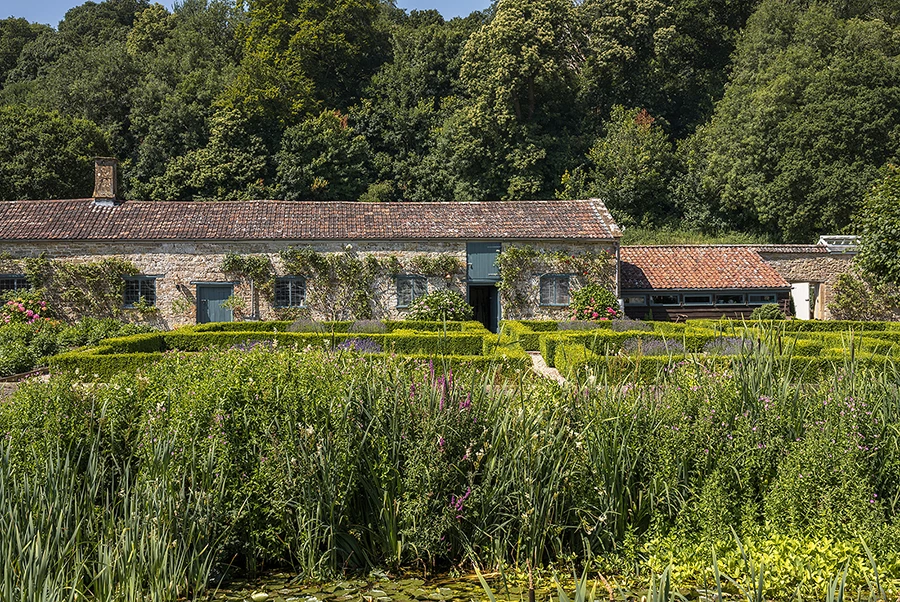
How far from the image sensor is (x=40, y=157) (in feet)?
109

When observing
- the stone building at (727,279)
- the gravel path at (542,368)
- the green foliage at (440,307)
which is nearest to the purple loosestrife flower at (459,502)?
the gravel path at (542,368)

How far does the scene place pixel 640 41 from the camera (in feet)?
147

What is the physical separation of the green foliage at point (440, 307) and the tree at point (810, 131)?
19531mm

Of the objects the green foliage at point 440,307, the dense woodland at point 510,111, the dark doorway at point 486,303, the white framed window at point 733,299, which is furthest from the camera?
the dense woodland at point 510,111

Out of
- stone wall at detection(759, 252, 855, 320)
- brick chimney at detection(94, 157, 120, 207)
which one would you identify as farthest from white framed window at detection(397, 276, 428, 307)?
stone wall at detection(759, 252, 855, 320)

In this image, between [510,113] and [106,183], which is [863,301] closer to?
[510,113]

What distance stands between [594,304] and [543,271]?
204 cm

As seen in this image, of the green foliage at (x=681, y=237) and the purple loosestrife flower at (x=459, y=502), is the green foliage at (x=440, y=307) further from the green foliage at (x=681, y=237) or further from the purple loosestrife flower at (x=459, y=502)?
the purple loosestrife flower at (x=459, y=502)

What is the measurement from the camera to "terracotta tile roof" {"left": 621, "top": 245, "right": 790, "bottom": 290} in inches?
989

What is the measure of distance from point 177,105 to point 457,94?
51.2 feet

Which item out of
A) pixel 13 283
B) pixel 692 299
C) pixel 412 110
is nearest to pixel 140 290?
pixel 13 283

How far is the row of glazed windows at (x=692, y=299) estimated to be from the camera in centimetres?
2514

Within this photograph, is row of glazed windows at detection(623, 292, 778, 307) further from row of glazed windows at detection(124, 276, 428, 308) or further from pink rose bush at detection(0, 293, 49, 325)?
pink rose bush at detection(0, 293, 49, 325)

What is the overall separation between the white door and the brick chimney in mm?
23511
